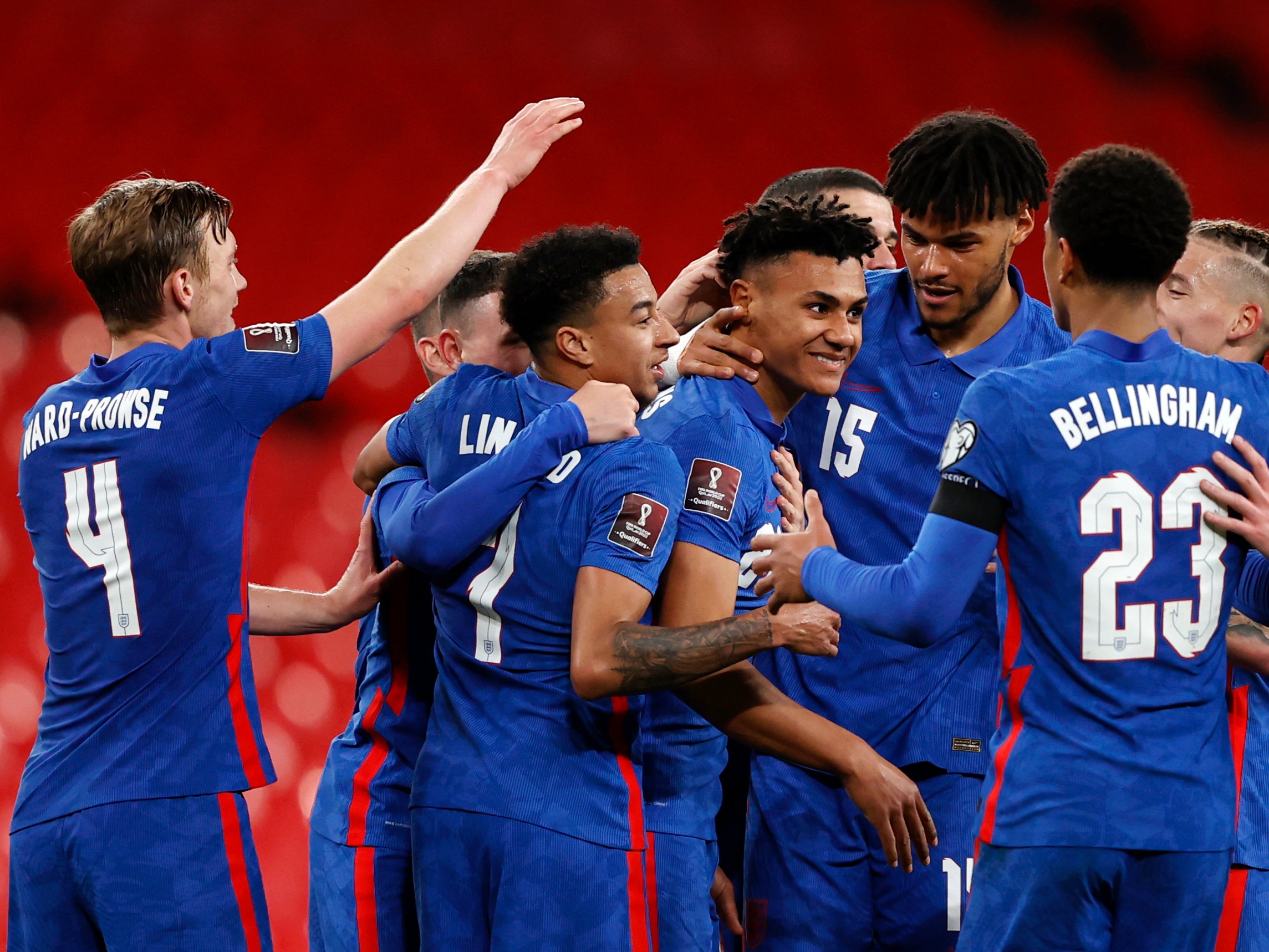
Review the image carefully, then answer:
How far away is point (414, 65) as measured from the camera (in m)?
6.10

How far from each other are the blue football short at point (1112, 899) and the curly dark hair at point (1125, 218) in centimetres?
96

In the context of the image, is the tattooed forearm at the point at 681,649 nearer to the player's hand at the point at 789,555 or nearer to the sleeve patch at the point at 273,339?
the player's hand at the point at 789,555

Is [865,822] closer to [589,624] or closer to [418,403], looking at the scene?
[589,624]

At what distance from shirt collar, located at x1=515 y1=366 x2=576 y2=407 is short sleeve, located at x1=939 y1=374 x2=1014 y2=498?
963 millimetres

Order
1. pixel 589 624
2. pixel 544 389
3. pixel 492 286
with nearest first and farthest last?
pixel 589 624, pixel 544 389, pixel 492 286

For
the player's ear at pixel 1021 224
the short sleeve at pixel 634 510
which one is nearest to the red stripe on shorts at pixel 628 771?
the short sleeve at pixel 634 510

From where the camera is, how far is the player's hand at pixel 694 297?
3.64 metres

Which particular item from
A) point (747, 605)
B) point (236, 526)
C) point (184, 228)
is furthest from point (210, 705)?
point (747, 605)

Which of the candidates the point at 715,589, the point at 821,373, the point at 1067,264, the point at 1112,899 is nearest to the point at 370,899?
the point at 715,589

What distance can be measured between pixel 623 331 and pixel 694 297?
2.68 ft

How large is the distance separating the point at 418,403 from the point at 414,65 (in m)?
3.41

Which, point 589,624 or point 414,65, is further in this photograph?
point 414,65

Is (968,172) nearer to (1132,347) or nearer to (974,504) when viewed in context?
(1132,347)

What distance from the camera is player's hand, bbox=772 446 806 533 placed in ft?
8.93
